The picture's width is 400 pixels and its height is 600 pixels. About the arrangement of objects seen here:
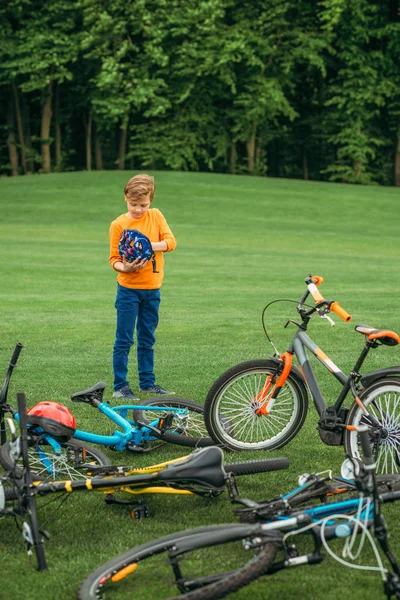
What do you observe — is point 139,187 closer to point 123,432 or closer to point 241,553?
point 123,432

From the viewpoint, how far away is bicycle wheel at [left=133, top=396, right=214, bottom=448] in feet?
21.3

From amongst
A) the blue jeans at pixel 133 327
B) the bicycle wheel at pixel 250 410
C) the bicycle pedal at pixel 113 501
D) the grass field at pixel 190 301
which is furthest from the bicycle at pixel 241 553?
the blue jeans at pixel 133 327

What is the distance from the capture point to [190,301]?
52.1 feet

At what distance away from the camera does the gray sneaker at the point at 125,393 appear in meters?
8.25

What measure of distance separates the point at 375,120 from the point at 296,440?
52475 mm

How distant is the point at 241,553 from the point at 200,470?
459 mm

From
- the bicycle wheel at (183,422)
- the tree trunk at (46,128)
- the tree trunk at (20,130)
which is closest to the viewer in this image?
the bicycle wheel at (183,422)

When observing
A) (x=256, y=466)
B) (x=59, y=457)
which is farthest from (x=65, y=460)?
(x=256, y=466)

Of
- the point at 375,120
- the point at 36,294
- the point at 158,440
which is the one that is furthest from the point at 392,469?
the point at 375,120

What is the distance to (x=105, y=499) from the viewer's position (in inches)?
212

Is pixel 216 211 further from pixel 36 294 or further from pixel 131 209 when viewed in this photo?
pixel 131 209

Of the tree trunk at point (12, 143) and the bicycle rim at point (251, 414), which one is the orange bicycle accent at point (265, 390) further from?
the tree trunk at point (12, 143)

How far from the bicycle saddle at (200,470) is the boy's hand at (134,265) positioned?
3444mm

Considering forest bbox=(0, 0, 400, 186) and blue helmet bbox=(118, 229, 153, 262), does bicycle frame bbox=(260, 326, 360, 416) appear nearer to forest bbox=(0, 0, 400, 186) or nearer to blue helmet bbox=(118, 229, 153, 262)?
blue helmet bbox=(118, 229, 153, 262)
